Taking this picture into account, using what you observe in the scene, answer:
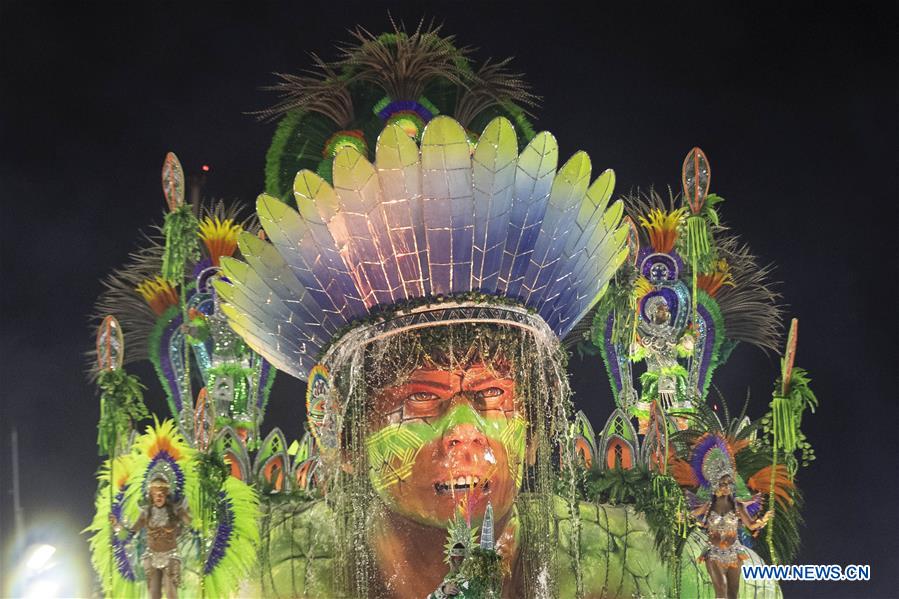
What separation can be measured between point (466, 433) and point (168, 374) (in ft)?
7.26

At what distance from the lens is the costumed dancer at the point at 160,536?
19.8 ft

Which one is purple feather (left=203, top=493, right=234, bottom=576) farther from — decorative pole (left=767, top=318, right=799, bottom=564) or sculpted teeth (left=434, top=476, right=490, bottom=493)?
decorative pole (left=767, top=318, right=799, bottom=564)

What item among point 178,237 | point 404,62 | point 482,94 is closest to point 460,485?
point 178,237

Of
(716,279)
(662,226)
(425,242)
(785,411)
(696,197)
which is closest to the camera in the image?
(425,242)

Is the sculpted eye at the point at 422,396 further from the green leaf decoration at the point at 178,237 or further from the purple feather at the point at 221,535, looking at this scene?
the green leaf decoration at the point at 178,237

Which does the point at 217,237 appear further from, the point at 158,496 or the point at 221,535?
the point at 221,535

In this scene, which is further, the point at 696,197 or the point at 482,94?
the point at 696,197

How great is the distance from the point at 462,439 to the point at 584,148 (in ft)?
8.66

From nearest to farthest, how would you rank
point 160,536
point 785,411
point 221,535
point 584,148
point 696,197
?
point 160,536
point 221,535
point 785,411
point 696,197
point 584,148

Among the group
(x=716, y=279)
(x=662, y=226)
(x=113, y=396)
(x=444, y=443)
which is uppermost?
(x=662, y=226)

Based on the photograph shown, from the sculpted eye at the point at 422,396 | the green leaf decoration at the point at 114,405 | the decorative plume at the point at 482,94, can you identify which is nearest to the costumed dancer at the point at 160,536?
the green leaf decoration at the point at 114,405

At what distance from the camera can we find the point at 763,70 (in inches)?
295

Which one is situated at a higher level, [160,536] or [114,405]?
[114,405]

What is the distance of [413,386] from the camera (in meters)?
5.77
